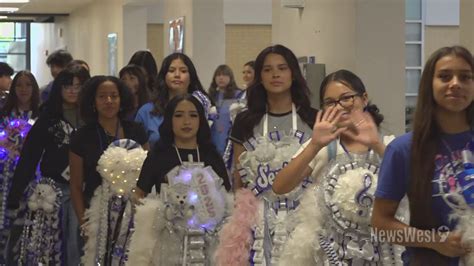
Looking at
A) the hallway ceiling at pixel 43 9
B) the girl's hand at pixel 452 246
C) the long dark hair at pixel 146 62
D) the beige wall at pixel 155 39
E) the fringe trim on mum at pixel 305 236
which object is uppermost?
the hallway ceiling at pixel 43 9

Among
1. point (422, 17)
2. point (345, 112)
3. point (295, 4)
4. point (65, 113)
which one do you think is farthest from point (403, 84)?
point (422, 17)

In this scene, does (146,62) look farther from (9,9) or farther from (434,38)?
(9,9)

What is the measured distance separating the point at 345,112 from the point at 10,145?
3888mm

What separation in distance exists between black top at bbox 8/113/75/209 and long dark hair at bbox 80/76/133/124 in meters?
0.27

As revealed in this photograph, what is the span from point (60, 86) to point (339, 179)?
10.2 ft

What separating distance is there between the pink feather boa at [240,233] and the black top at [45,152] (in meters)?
1.83

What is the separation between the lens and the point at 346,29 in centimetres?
834

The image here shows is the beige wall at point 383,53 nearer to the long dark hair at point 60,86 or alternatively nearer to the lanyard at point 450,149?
the long dark hair at point 60,86

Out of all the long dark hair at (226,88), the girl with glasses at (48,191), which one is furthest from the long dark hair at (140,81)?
the long dark hair at (226,88)

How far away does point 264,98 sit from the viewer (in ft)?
17.7

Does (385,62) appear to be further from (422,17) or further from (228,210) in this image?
(422,17)

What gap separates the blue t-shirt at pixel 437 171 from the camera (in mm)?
3494

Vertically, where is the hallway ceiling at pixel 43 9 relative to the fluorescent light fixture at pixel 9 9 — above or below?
below

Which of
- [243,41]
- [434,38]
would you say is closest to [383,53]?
[434,38]
